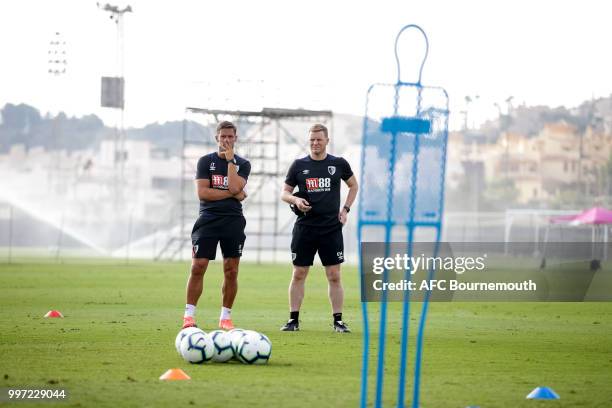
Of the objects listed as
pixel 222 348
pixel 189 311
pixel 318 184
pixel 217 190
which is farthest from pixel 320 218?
pixel 222 348

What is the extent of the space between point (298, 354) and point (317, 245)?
10.3 feet

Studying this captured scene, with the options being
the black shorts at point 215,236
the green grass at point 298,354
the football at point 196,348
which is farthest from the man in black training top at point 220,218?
the football at point 196,348

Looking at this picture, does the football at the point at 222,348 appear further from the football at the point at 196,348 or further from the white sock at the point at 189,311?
the white sock at the point at 189,311

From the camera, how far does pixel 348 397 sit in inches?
362

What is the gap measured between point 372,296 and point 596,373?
9803 millimetres

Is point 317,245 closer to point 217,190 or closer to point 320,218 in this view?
point 320,218

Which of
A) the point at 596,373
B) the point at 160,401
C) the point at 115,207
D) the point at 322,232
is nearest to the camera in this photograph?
the point at 160,401

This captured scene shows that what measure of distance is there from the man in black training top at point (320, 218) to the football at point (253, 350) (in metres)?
3.68

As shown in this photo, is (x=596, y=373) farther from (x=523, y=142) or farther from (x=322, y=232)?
(x=523, y=142)

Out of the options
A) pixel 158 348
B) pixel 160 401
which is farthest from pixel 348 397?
pixel 158 348

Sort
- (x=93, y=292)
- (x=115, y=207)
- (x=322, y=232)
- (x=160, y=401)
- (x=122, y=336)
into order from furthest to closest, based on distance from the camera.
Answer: (x=115, y=207) → (x=93, y=292) → (x=322, y=232) → (x=122, y=336) → (x=160, y=401)

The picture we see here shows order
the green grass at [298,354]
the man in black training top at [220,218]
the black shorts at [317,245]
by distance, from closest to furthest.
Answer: the green grass at [298,354], the man in black training top at [220,218], the black shorts at [317,245]

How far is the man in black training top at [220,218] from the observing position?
46.4 ft

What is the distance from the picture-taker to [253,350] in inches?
442
